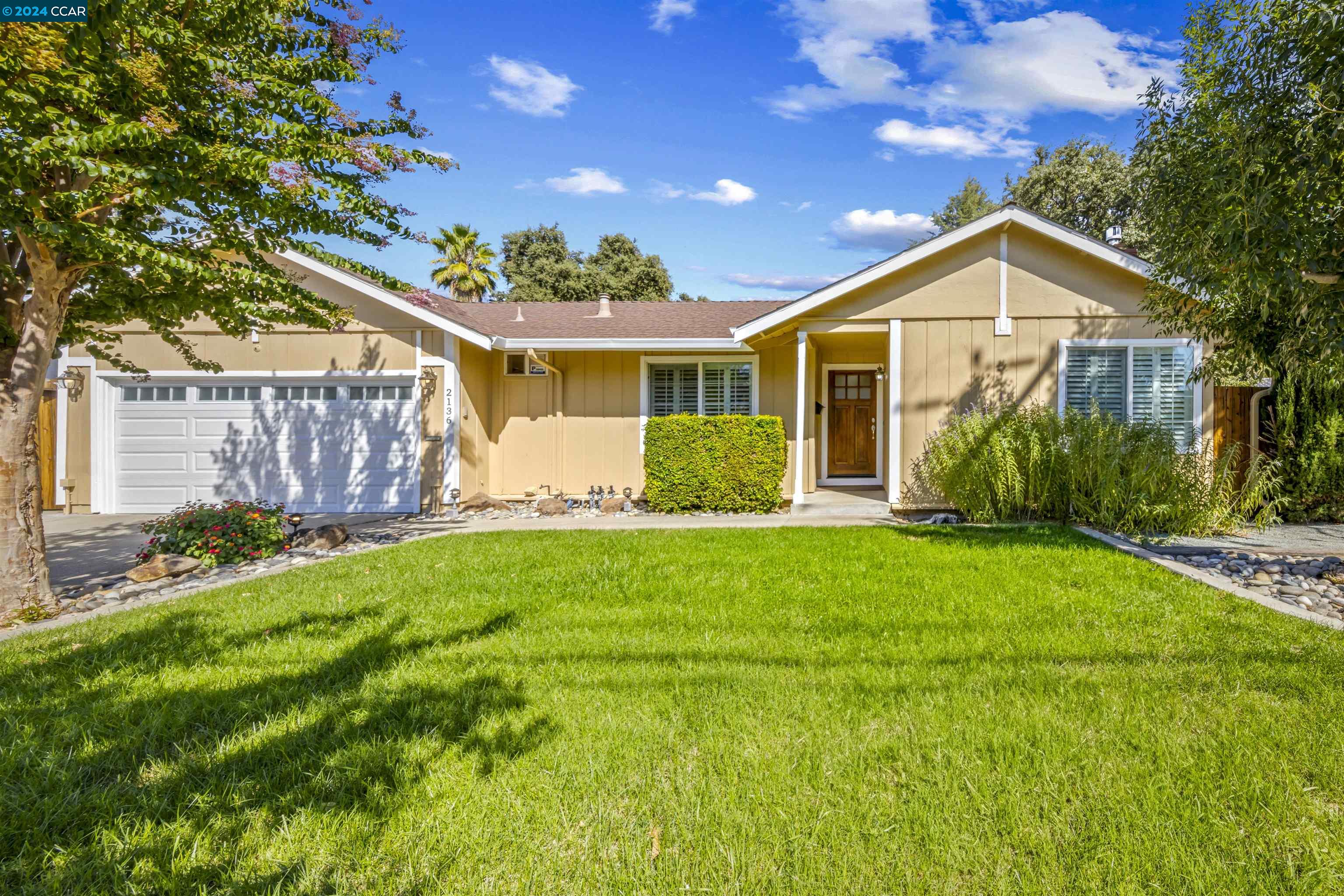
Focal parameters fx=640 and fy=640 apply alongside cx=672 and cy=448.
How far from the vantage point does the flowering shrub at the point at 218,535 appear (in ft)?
21.2

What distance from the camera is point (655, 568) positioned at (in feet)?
18.7

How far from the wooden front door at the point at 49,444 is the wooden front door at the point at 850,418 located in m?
13.0

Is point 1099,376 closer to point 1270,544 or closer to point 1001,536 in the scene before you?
point 1270,544

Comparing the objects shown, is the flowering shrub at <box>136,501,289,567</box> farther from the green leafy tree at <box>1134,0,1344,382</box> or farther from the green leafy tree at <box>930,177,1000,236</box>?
the green leafy tree at <box>930,177,1000,236</box>

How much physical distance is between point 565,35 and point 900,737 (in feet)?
39.3

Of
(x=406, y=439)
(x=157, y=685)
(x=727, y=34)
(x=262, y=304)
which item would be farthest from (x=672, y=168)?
(x=157, y=685)

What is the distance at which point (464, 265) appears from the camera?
2558 cm

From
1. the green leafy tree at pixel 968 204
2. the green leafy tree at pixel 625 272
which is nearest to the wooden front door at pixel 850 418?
the green leafy tree at pixel 625 272

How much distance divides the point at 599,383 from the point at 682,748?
8.91 meters

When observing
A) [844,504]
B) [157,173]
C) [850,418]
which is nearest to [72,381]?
[157,173]

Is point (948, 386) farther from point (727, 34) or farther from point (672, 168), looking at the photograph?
point (672, 168)


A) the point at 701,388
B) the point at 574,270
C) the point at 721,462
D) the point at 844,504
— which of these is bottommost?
the point at 844,504

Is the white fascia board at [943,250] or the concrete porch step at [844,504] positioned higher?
the white fascia board at [943,250]

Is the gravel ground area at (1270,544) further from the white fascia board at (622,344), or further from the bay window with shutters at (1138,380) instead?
the white fascia board at (622,344)
